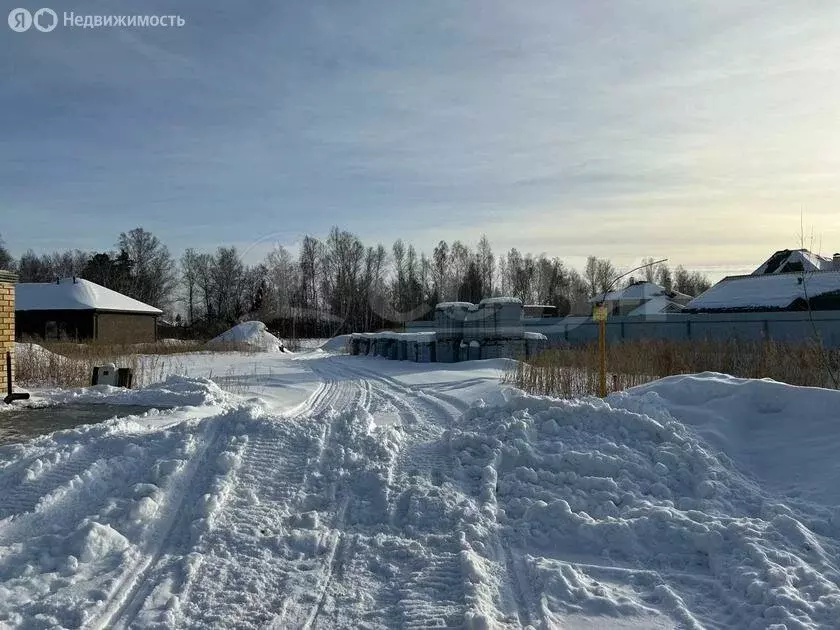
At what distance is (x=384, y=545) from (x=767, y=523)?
326cm

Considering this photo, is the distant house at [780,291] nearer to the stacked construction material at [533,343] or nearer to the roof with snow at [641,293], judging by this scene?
the roof with snow at [641,293]

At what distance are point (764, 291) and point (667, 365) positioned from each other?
93.3 ft

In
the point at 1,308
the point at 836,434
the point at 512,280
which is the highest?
the point at 512,280

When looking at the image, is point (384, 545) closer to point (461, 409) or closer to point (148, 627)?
point (148, 627)

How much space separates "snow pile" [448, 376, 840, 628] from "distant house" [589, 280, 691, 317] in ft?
150

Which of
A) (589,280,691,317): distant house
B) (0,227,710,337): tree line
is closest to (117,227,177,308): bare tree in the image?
(0,227,710,337): tree line

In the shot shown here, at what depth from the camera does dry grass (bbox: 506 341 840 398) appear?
12336 millimetres

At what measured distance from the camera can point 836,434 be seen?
283 inches

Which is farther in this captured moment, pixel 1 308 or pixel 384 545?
pixel 1 308

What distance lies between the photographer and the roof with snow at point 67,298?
38688 mm

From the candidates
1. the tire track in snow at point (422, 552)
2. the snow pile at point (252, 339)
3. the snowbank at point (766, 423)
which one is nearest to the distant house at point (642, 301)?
the snow pile at point (252, 339)

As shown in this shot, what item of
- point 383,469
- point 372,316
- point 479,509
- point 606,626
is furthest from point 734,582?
point 372,316

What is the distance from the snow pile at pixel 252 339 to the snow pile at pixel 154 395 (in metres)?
24.8

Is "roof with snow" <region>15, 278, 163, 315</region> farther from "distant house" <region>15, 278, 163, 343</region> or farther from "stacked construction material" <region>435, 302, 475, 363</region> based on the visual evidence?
"stacked construction material" <region>435, 302, 475, 363</region>
